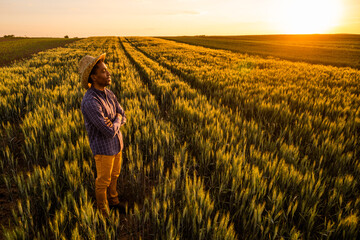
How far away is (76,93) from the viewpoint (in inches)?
213

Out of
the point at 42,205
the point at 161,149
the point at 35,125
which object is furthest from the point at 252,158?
the point at 35,125

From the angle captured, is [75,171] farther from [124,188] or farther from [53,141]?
[53,141]

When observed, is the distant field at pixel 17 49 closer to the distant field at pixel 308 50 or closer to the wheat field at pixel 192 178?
the wheat field at pixel 192 178

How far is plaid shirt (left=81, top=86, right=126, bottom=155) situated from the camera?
5.87 feet

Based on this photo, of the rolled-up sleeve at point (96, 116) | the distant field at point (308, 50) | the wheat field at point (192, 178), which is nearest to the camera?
the wheat field at point (192, 178)

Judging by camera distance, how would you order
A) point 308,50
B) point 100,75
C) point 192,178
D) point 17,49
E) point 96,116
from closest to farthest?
point 96,116
point 100,75
point 192,178
point 17,49
point 308,50

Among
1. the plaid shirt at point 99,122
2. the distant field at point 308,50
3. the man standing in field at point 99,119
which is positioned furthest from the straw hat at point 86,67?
the distant field at point 308,50

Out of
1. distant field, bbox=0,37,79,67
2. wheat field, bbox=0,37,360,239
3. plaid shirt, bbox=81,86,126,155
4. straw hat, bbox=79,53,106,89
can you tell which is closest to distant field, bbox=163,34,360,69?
wheat field, bbox=0,37,360,239

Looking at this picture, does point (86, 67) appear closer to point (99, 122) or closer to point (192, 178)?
point (99, 122)

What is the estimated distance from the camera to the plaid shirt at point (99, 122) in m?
1.79

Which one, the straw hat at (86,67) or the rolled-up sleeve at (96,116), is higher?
the straw hat at (86,67)

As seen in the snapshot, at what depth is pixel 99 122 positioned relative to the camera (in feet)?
→ 5.84

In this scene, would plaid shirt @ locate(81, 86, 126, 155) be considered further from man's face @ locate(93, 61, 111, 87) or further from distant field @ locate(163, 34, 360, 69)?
distant field @ locate(163, 34, 360, 69)

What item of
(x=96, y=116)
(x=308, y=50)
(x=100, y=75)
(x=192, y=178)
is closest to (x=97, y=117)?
(x=96, y=116)
